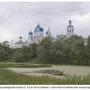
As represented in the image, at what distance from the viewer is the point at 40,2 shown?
22.9 feet

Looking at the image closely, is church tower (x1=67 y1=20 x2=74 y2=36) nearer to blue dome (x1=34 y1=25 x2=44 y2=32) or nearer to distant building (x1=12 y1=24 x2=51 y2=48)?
distant building (x1=12 y1=24 x2=51 y2=48)

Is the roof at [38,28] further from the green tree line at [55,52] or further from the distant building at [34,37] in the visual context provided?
the green tree line at [55,52]

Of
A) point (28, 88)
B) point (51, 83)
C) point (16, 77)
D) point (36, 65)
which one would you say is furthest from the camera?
point (36, 65)

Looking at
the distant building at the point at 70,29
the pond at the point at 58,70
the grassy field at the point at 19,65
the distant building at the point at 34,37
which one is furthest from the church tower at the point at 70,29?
the grassy field at the point at 19,65

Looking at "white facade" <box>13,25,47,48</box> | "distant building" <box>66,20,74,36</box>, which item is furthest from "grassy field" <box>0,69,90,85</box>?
"distant building" <box>66,20,74,36</box>

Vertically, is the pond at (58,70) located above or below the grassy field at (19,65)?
below

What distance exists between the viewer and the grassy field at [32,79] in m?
6.91

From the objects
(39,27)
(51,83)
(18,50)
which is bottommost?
(51,83)

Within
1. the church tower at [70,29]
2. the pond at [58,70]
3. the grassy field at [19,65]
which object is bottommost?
the pond at [58,70]

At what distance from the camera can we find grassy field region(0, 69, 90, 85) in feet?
22.7

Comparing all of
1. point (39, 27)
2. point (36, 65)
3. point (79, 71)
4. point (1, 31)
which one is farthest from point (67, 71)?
point (1, 31)

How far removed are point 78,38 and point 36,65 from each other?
1.28 meters

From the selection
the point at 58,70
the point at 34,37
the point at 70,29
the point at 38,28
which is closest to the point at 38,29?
the point at 38,28

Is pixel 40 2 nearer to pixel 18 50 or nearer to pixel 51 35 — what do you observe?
pixel 51 35
